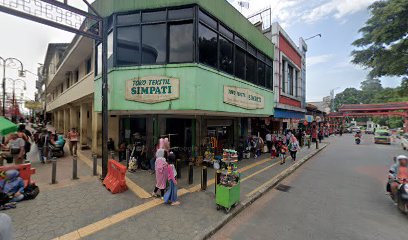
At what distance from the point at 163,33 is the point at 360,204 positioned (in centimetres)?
934

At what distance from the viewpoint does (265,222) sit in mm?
5246

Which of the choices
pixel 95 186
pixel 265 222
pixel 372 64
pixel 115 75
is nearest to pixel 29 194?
pixel 95 186

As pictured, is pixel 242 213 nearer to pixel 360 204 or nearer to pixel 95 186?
pixel 360 204

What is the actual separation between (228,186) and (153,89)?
457cm

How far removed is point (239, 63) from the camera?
35.0 ft

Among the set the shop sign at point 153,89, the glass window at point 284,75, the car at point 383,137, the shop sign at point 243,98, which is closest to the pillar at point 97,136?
the shop sign at point 153,89

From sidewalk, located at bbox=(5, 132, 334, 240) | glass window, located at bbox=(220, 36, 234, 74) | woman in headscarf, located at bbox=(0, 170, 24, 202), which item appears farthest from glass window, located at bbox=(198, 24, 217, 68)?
woman in headscarf, located at bbox=(0, 170, 24, 202)

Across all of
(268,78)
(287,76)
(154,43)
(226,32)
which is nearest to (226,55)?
(226,32)

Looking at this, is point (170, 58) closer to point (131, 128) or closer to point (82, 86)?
point (131, 128)

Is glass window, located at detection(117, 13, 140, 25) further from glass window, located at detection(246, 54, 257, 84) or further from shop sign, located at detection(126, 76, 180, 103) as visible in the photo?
glass window, located at detection(246, 54, 257, 84)

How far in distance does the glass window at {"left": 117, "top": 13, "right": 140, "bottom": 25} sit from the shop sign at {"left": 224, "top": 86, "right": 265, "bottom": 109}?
4.75 metres

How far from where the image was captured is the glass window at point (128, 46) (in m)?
8.07

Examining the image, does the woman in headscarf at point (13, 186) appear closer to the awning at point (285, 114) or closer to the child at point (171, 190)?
the child at point (171, 190)

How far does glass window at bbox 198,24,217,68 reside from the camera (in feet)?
25.5
